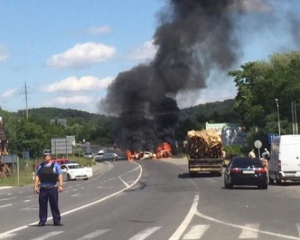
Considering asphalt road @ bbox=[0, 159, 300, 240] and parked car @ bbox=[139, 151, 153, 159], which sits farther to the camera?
parked car @ bbox=[139, 151, 153, 159]

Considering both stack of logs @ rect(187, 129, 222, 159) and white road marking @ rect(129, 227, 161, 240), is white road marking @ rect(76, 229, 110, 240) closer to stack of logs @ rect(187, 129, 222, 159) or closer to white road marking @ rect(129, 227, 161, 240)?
white road marking @ rect(129, 227, 161, 240)

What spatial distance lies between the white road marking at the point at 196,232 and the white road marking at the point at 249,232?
87cm

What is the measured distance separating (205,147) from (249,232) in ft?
119

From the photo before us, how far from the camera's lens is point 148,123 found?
114 metres

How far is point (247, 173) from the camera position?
120 feet

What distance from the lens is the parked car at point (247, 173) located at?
36.4 m

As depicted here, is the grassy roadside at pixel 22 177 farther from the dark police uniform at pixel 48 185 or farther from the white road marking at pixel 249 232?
the white road marking at pixel 249 232

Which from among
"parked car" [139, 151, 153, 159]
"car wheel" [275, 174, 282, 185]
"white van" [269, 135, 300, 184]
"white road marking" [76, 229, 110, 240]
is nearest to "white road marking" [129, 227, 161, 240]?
"white road marking" [76, 229, 110, 240]

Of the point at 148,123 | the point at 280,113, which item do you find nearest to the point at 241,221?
the point at 280,113

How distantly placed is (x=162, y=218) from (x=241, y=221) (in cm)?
248

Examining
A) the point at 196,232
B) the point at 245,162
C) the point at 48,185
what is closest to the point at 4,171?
the point at 245,162

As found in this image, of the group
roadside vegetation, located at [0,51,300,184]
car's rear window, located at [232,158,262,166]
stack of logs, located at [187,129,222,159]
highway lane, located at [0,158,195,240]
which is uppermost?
roadside vegetation, located at [0,51,300,184]

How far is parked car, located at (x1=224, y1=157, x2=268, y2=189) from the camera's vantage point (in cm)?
3638

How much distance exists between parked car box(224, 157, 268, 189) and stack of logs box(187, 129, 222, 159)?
15.3m
